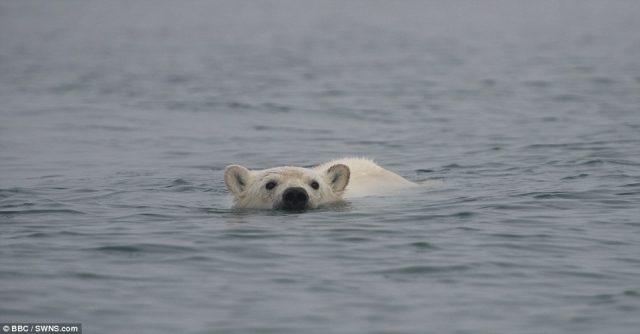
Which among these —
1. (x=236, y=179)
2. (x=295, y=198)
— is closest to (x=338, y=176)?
(x=295, y=198)

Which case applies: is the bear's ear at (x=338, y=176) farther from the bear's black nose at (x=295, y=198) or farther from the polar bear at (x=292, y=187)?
the bear's black nose at (x=295, y=198)

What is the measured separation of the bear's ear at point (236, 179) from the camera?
12133 millimetres

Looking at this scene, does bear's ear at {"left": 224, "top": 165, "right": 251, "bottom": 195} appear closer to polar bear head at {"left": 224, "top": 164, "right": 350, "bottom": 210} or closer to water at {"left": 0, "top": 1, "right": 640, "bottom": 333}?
polar bear head at {"left": 224, "top": 164, "right": 350, "bottom": 210}

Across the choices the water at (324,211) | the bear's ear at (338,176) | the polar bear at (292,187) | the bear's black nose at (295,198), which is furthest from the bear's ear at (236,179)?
the bear's ear at (338,176)

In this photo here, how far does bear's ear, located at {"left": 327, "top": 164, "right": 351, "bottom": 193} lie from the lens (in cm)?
1213

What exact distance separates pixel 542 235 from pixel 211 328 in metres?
4.33

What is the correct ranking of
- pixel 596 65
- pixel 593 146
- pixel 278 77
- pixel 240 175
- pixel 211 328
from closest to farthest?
pixel 211 328 → pixel 240 175 → pixel 593 146 → pixel 278 77 → pixel 596 65

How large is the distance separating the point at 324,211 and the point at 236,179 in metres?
1.26

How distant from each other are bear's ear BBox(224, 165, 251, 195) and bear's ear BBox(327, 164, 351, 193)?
100cm

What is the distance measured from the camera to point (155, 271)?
8867 millimetres

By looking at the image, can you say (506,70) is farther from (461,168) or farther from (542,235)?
(542,235)

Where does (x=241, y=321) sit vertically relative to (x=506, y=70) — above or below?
below

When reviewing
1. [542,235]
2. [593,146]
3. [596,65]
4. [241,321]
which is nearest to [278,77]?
[596,65]

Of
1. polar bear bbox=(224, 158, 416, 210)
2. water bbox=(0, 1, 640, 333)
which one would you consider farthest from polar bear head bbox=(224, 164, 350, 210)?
water bbox=(0, 1, 640, 333)
